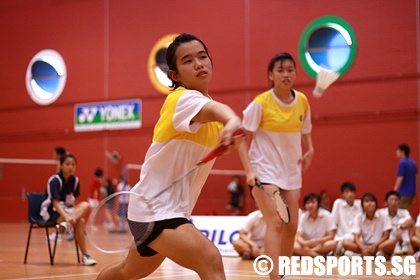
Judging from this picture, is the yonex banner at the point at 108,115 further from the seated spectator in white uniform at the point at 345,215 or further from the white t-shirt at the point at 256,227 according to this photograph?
the white t-shirt at the point at 256,227

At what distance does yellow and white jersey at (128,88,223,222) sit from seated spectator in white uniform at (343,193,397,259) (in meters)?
6.90

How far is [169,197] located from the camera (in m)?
3.77

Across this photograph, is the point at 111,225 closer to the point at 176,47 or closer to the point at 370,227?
the point at 176,47

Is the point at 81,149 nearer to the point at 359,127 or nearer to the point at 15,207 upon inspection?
the point at 15,207

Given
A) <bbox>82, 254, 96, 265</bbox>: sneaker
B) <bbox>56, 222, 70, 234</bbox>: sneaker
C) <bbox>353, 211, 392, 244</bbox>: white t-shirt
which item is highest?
<bbox>56, 222, 70, 234</bbox>: sneaker

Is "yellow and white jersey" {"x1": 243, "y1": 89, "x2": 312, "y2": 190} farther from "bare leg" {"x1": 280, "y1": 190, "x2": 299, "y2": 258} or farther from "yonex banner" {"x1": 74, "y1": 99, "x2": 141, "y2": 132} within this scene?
"yonex banner" {"x1": 74, "y1": 99, "x2": 141, "y2": 132}

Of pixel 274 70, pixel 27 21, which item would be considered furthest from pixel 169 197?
pixel 27 21

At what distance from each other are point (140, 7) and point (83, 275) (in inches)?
505

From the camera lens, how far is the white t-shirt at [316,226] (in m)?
10.7

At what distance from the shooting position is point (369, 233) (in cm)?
1055

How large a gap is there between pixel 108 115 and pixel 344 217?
1062 cm

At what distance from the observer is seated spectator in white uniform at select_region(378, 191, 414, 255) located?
10.6 metres

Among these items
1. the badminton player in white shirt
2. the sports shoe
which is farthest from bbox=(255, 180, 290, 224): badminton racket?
the sports shoe

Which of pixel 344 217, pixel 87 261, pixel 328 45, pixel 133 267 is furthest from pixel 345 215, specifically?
pixel 133 267
